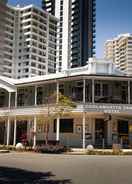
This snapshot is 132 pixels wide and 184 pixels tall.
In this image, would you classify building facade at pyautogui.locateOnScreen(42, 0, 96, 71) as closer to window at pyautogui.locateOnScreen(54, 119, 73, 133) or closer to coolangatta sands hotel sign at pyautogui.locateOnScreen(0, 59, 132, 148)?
coolangatta sands hotel sign at pyautogui.locateOnScreen(0, 59, 132, 148)

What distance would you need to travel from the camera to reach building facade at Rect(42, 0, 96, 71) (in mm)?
140250

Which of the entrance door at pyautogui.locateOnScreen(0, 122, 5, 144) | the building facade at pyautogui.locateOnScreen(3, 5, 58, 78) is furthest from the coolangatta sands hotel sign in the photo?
the building facade at pyautogui.locateOnScreen(3, 5, 58, 78)

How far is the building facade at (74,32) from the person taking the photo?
460ft

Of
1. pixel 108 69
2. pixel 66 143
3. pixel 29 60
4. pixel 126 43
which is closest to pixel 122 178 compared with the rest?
pixel 66 143

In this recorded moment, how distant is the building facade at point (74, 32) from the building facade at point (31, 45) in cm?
863

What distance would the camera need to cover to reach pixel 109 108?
3288cm

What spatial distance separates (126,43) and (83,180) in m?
155

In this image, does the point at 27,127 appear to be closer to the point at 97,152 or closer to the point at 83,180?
the point at 97,152

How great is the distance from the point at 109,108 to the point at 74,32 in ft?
374

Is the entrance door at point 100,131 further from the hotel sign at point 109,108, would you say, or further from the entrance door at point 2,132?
the entrance door at point 2,132

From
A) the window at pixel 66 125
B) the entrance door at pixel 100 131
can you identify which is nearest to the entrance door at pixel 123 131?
the entrance door at pixel 100 131

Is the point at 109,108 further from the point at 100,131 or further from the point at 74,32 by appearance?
the point at 74,32

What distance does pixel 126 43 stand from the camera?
16250cm

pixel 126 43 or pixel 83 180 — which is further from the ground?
pixel 126 43
